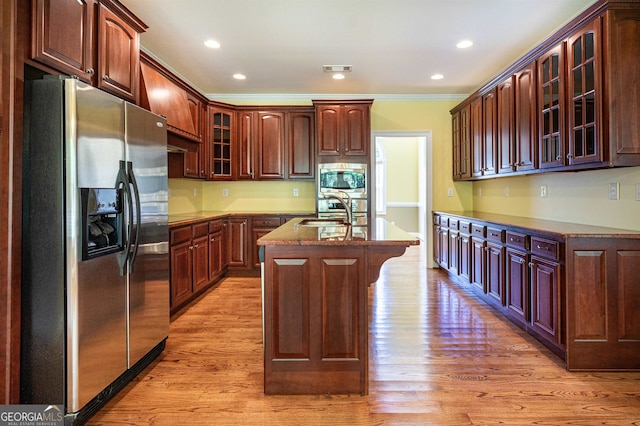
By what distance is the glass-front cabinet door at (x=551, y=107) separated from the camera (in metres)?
2.69

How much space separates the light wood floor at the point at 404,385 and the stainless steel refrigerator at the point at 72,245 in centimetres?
30

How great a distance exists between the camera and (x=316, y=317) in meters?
2.01

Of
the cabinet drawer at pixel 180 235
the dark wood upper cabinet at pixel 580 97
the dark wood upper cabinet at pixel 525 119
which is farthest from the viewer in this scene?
the cabinet drawer at pixel 180 235

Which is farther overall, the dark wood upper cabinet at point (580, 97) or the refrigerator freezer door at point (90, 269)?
the dark wood upper cabinet at point (580, 97)

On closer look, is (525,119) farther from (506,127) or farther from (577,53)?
(577,53)

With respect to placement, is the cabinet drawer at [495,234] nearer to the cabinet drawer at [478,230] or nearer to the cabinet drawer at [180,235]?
the cabinet drawer at [478,230]

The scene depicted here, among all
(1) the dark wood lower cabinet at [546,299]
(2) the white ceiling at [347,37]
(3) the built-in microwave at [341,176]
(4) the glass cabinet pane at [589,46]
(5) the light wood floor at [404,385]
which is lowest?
(5) the light wood floor at [404,385]

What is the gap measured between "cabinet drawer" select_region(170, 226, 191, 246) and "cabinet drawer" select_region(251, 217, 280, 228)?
130 centimetres

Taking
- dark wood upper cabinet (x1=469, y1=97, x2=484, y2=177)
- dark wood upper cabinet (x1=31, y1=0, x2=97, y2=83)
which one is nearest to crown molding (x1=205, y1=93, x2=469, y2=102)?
dark wood upper cabinet (x1=469, y1=97, x2=484, y2=177)

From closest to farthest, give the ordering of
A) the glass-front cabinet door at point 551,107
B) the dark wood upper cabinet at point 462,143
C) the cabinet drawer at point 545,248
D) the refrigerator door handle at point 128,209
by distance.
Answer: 1. the refrigerator door handle at point 128,209
2. the cabinet drawer at point 545,248
3. the glass-front cabinet door at point 551,107
4. the dark wood upper cabinet at point 462,143

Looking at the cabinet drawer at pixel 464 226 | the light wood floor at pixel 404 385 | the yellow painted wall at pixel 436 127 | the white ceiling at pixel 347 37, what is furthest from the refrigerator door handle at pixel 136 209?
the yellow painted wall at pixel 436 127

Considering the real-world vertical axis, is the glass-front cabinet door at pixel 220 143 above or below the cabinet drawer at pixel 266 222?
above

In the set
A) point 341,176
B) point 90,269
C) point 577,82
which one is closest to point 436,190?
point 341,176

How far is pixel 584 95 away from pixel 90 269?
3357 millimetres
